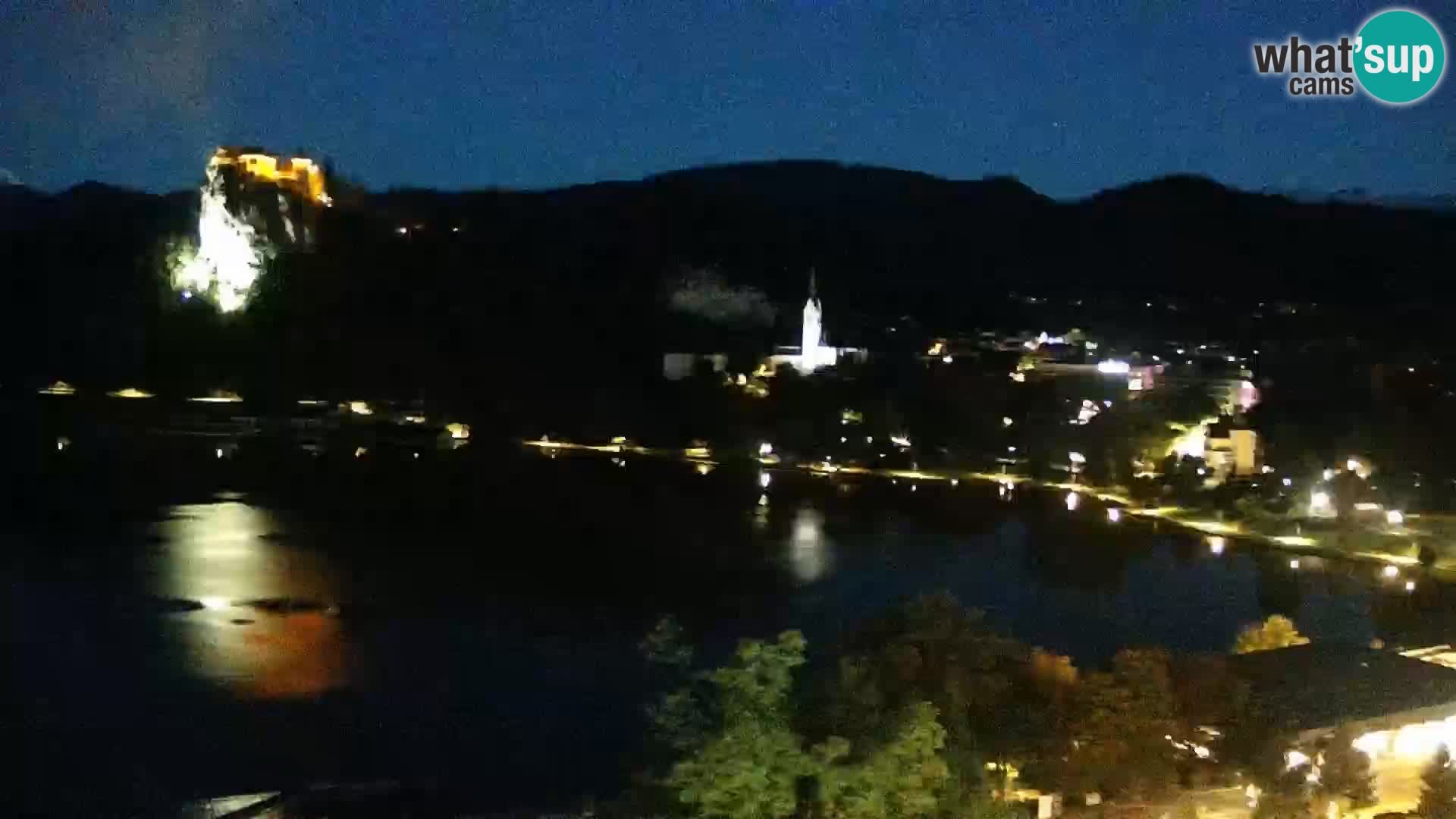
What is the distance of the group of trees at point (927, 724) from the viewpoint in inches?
75.7

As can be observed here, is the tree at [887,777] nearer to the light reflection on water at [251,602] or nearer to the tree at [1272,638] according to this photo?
the tree at [1272,638]

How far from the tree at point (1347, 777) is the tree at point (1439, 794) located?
86 millimetres

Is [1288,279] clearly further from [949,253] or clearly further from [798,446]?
[798,446]

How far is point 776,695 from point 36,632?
5561 mm

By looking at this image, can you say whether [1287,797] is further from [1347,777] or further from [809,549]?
[809,549]

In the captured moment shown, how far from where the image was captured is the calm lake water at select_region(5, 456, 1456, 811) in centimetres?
463

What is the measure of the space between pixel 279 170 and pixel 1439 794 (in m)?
19.1

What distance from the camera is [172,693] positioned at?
534cm

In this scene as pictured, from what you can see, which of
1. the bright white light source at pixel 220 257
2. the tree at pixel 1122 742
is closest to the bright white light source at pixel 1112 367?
the bright white light source at pixel 220 257

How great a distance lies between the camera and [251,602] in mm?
7082

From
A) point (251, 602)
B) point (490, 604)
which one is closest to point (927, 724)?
point (251, 602)

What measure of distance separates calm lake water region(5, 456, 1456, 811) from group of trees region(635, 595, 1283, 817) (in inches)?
36.8

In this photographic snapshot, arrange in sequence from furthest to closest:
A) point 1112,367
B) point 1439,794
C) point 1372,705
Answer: point 1112,367 → point 1372,705 → point 1439,794

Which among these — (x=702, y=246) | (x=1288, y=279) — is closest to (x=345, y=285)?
(x=702, y=246)
